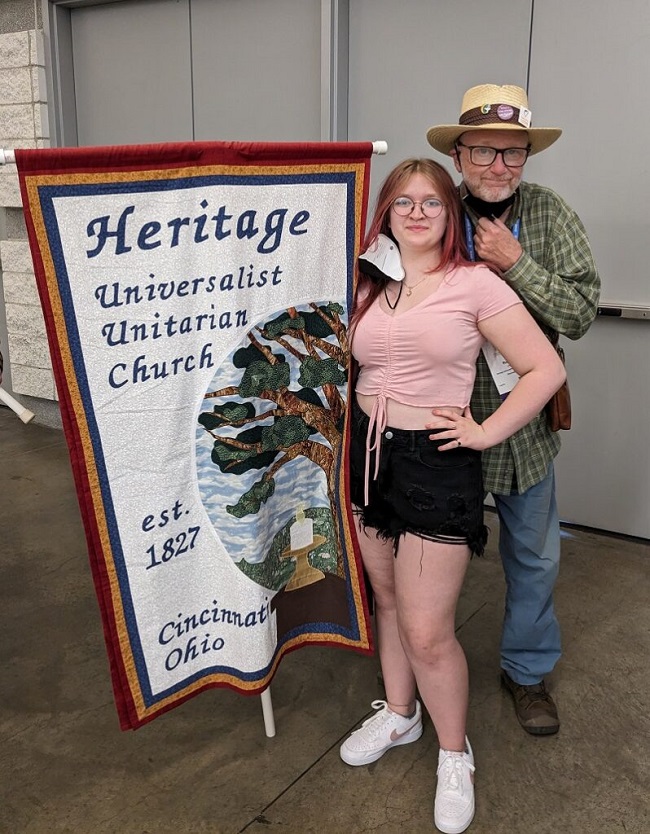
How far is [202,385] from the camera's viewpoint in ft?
5.84

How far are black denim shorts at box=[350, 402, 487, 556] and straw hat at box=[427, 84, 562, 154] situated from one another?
76cm

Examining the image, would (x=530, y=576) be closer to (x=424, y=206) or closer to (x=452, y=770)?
(x=452, y=770)

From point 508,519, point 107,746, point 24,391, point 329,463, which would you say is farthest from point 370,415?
point 24,391

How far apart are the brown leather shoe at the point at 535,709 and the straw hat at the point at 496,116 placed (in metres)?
1.51

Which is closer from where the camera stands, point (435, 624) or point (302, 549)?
point (435, 624)

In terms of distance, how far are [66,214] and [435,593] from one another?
113 cm

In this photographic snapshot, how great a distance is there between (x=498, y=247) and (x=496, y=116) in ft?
1.12

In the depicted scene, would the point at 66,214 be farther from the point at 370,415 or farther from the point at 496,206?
the point at 496,206

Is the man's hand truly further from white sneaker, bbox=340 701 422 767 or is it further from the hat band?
white sneaker, bbox=340 701 422 767

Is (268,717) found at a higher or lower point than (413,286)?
lower

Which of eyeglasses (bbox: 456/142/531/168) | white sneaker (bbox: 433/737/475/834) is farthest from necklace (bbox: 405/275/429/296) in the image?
white sneaker (bbox: 433/737/475/834)

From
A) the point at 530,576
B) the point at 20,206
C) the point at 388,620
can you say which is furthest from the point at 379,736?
the point at 20,206

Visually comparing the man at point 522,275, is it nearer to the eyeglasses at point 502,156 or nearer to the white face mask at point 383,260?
the eyeglasses at point 502,156

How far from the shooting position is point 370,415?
6.08 feet
